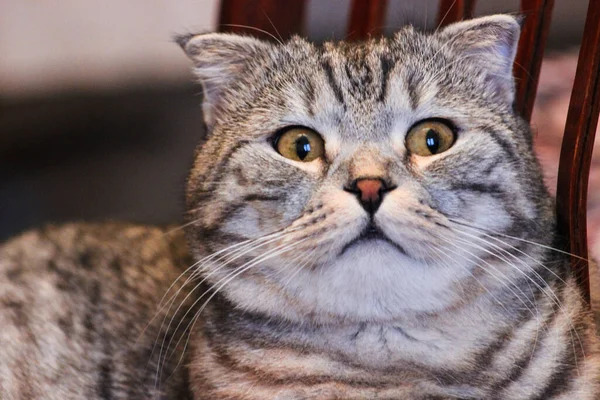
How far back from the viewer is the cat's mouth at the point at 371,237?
999 mm

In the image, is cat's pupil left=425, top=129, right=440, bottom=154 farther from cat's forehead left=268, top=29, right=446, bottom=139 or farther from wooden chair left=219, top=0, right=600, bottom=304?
wooden chair left=219, top=0, right=600, bottom=304

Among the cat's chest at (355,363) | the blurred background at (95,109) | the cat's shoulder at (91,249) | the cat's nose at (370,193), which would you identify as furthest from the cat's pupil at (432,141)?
the blurred background at (95,109)

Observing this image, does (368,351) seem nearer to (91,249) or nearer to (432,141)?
(432,141)

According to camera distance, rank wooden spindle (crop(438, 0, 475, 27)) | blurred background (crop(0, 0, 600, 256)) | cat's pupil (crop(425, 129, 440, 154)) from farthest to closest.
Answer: blurred background (crop(0, 0, 600, 256)) → wooden spindle (crop(438, 0, 475, 27)) → cat's pupil (crop(425, 129, 440, 154))

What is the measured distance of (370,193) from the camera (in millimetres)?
987

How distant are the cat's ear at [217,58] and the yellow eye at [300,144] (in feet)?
0.53

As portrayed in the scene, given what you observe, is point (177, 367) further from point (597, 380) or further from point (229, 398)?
point (597, 380)

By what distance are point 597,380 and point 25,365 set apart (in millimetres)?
861

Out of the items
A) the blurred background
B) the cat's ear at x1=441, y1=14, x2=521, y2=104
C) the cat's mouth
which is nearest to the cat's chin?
the cat's mouth

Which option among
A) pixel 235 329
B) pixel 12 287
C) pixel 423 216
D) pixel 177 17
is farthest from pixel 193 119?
pixel 423 216

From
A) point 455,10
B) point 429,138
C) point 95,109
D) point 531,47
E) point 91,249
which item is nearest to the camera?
point 429,138

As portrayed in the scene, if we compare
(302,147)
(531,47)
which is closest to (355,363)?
(302,147)

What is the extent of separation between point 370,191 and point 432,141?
0.15 metres

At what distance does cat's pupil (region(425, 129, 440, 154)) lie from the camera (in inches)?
42.9
